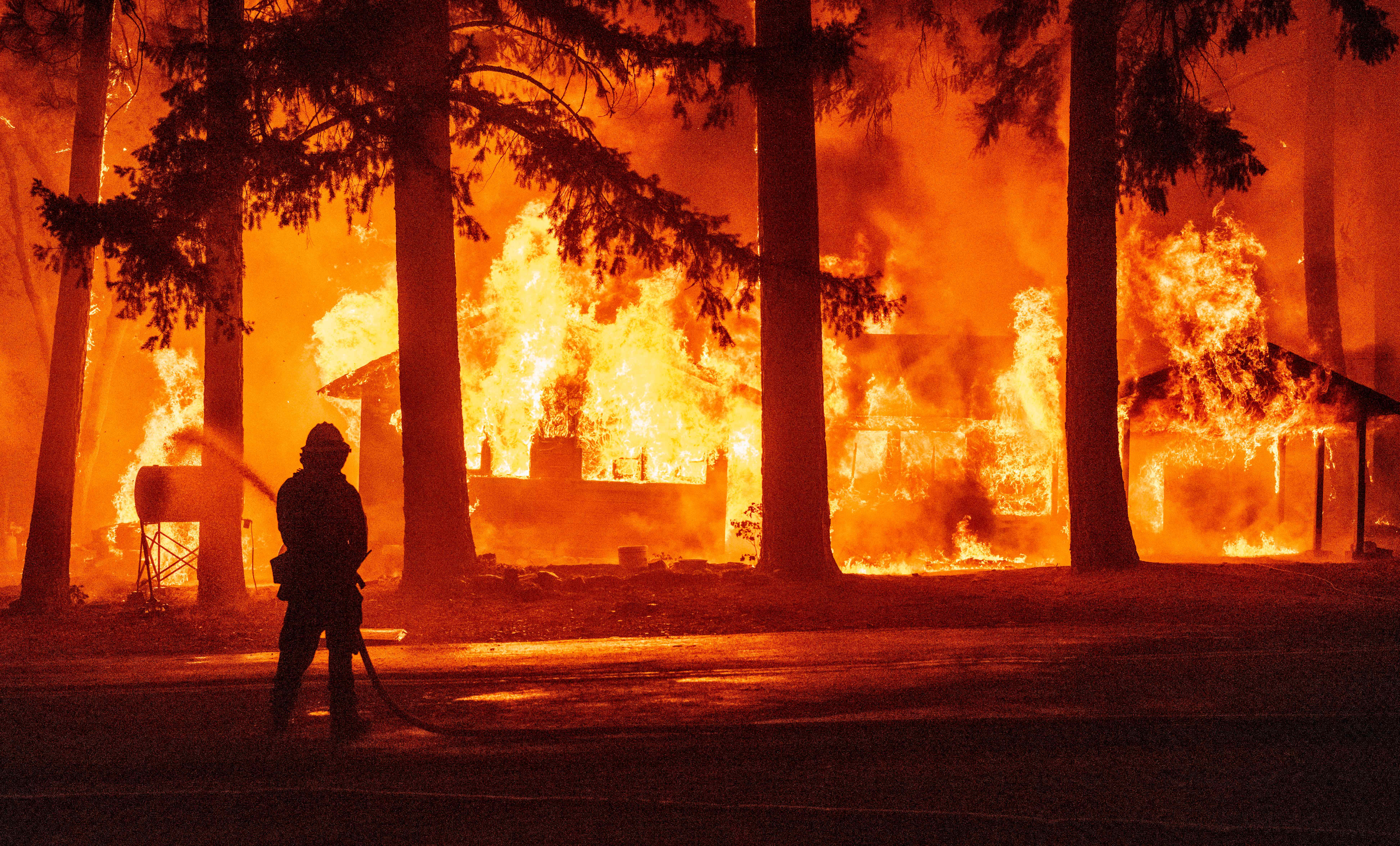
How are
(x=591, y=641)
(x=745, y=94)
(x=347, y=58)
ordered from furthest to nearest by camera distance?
(x=745, y=94) → (x=347, y=58) → (x=591, y=641)

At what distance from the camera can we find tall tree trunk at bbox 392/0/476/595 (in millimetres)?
14203

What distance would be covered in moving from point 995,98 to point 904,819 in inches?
609

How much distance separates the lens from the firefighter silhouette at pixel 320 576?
677cm

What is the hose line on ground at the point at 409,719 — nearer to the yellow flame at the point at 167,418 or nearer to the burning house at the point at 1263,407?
the burning house at the point at 1263,407

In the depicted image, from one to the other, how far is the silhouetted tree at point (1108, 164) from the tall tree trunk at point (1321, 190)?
14.8 metres

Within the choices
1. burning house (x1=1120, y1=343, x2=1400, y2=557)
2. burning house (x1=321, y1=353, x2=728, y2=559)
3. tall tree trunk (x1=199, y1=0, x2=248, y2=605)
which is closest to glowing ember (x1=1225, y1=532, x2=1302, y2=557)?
burning house (x1=1120, y1=343, x2=1400, y2=557)

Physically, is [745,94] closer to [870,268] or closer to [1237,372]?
[1237,372]

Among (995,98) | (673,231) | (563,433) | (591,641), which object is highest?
(995,98)

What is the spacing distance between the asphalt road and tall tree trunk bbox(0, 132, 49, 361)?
26198 mm

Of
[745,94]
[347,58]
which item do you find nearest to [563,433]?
[745,94]

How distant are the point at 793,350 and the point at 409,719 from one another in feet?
28.9

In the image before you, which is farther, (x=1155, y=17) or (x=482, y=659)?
(x=1155, y=17)

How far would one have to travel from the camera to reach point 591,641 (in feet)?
35.7

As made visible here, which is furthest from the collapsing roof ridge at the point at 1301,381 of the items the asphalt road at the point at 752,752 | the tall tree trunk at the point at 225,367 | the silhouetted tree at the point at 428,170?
the tall tree trunk at the point at 225,367
